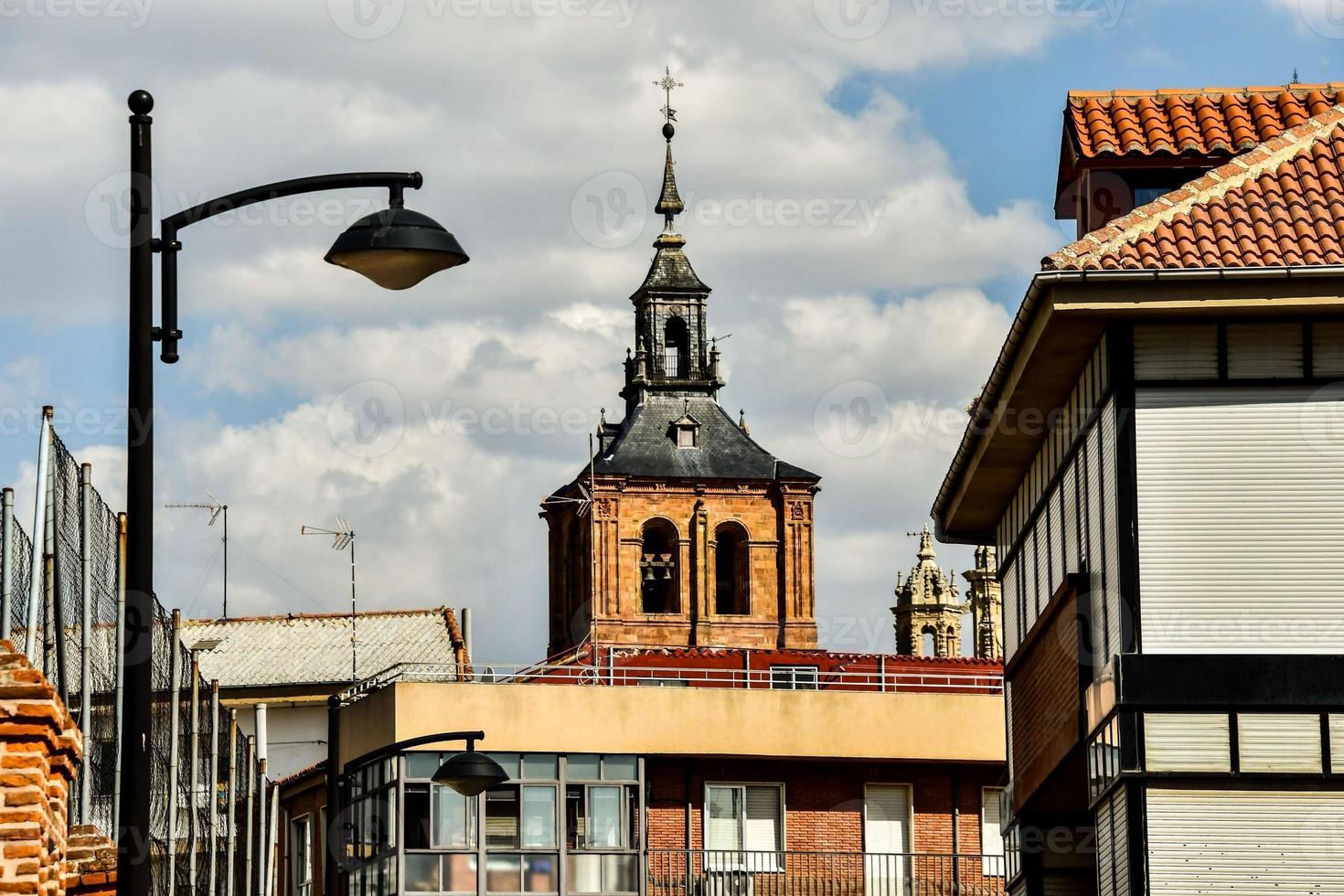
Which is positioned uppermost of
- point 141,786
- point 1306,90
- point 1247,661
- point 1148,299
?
point 1306,90

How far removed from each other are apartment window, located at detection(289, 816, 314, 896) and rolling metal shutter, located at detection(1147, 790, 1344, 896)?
31.8 meters

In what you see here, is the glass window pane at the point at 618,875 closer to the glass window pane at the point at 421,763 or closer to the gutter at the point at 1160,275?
the glass window pane at the point at 421,763

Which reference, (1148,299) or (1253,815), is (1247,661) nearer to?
(1253,815)

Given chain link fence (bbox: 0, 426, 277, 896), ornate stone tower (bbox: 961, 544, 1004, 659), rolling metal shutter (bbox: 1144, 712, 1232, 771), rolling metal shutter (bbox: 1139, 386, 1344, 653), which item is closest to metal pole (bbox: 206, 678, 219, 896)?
chain link fence (bbox: 0, 426, 277, 896)

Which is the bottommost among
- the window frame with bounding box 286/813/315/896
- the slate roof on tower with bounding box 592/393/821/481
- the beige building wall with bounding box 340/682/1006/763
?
the window frame with bounding box 286/813/315/896

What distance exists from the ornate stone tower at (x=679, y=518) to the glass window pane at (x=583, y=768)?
2223 inches

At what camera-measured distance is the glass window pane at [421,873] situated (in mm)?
44625

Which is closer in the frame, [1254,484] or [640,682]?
[1254,484]

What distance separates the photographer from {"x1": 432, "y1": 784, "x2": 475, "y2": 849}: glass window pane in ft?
148

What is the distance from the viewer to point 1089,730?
76.2 feet

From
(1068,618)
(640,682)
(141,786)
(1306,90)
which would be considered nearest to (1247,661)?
(1068,618)

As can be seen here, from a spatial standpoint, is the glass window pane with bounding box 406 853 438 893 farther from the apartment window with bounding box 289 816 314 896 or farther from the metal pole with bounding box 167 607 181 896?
the metal pole with bounding box 167 607 181 896

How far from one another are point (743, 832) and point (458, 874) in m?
5.21

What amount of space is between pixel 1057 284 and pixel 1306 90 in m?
6.88
